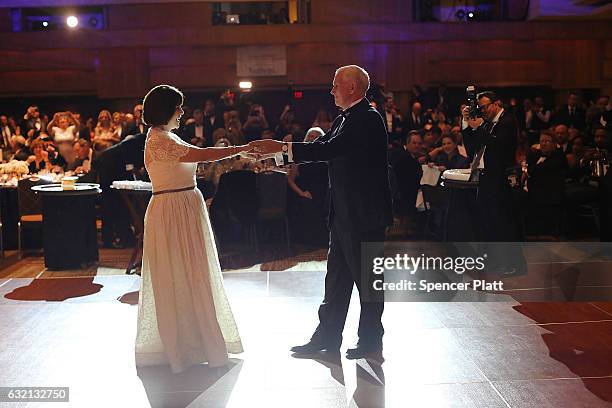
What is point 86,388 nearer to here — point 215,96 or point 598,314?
point 598,314

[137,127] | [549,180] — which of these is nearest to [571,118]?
[549,180]

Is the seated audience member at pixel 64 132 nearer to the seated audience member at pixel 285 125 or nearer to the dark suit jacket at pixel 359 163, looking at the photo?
the seated audience member at pixel 285 125

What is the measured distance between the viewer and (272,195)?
7.88 metres

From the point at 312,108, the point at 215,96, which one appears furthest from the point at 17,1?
the point at 312,108

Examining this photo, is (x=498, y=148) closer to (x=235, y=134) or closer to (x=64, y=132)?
(x=235, y=134)

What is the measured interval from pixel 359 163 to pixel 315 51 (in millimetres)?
9480

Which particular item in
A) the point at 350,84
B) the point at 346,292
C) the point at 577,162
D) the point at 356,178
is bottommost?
the point at 346,292

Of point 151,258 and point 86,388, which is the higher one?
point 151,258

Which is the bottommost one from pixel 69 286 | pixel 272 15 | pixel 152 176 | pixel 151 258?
pixel 69 286

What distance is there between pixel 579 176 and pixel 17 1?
873cm

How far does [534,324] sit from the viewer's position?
4996 millimetres

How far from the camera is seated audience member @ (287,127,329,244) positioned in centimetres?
813

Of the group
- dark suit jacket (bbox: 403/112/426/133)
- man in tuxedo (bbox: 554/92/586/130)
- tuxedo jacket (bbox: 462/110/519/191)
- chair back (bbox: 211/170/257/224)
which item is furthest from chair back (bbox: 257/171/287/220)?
man in tuxedo (bbox: 554/92/586/130)

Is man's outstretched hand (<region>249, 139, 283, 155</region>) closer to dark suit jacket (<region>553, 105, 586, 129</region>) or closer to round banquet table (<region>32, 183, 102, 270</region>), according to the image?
round banquet table (<region>32, 183, 102, 270</region>)
